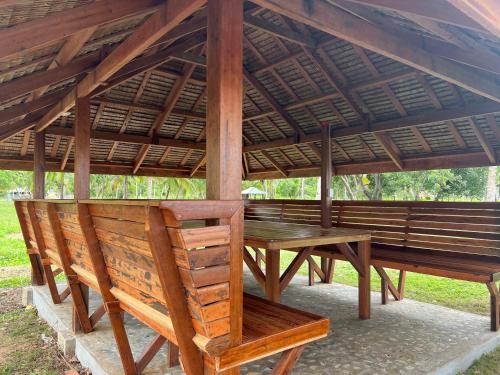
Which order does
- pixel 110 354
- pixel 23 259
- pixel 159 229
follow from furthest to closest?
pixel 23 259 < pixel 110 354 < pixel 159 229

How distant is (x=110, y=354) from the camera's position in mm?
3117

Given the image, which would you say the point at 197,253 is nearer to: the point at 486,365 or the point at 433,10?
the point at 433,10

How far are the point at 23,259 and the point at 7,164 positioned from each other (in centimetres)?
386

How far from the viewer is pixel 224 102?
1.97 meters

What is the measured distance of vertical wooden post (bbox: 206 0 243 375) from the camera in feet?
6.48

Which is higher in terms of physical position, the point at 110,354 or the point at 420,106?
the point at 420,106

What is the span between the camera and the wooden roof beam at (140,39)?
2338 mm

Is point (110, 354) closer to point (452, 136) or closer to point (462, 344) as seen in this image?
point (462, 344)

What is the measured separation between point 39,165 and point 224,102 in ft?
15.4

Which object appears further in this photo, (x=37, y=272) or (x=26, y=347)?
(x=37, y=272)

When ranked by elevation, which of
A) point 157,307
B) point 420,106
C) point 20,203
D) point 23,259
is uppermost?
point 420,106

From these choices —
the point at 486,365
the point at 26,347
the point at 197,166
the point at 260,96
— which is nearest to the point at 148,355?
the point at 26,347

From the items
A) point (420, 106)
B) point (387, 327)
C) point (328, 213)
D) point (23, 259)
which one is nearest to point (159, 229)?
point (387, 327)

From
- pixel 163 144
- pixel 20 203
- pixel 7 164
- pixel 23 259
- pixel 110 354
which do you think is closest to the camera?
pixel 110 354
